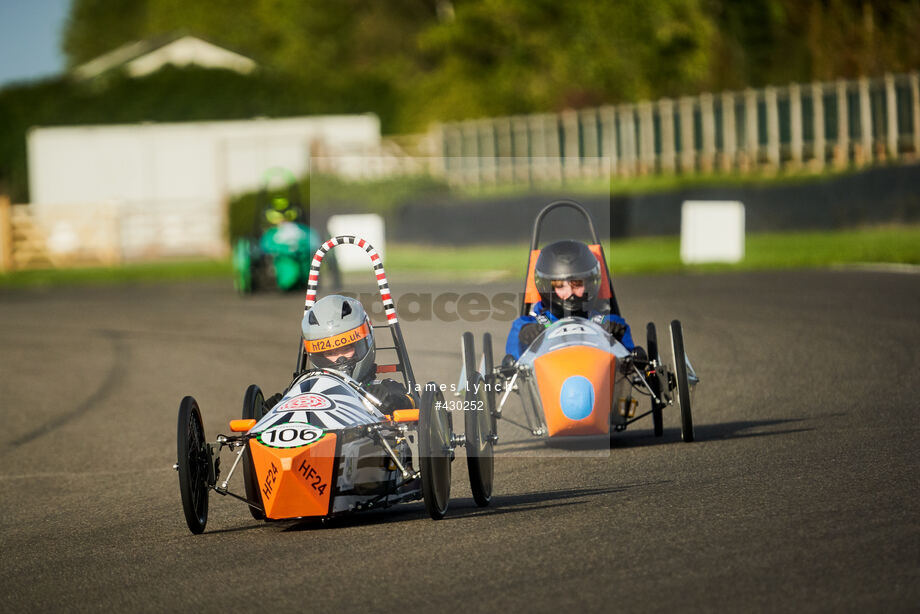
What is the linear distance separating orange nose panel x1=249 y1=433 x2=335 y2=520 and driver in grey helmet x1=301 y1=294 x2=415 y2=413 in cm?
78

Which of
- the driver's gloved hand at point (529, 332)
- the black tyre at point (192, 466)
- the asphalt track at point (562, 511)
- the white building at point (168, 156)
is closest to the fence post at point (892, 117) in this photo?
the asphalt track at point (562, 511)

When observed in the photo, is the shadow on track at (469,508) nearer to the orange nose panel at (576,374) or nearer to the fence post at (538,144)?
the orange nose panel at (576,374)

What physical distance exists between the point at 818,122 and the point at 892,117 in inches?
105

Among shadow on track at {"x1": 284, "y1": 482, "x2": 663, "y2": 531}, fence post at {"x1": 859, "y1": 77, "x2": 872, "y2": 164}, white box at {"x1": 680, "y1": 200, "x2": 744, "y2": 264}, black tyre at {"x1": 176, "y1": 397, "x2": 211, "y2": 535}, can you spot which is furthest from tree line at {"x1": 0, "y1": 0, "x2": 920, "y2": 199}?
black tyre at {"x1": 176, "y1": 397, "x2": 211, "y2": 535}

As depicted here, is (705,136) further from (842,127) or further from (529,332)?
(529,332)

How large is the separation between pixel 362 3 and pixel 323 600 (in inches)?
2214

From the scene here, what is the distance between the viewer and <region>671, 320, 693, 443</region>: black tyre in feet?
28.8

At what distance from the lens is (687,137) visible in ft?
101

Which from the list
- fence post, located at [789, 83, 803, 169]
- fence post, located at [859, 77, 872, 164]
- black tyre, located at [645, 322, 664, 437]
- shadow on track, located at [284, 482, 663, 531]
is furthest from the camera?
fence post, located at [789, 83, 803, 169]

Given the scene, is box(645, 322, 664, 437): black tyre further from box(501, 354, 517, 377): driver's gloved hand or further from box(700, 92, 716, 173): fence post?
box(700, 92, 716, 173): fence post

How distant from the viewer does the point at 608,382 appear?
27.6ft

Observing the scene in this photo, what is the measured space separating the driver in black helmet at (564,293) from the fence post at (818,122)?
1736 cm

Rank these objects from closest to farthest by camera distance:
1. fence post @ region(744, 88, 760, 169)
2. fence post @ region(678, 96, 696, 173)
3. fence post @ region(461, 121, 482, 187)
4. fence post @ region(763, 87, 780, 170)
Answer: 1. fence post @ region(763, 87, 780, 170)
2. fence post @ region(744, 88, 760, 169)
3. fence post @ region(678, 96, 696, 173)
4. fence post @ region(461, 121, 482, 187)

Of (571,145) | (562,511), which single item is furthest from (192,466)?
(571,145)
